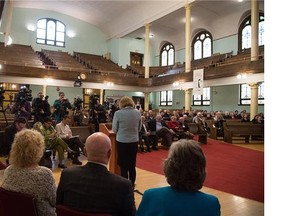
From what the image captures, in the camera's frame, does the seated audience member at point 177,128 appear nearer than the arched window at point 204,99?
Yes

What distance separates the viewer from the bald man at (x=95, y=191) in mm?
1536

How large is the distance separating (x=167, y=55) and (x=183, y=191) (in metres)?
22.9

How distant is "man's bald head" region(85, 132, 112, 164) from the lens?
1.71 m

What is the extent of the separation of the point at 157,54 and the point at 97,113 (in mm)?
17508

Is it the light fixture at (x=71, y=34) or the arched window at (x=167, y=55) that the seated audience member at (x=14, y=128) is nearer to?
the light fixture at (x=71, y=34)

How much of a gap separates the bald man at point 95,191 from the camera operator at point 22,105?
591 centimetres

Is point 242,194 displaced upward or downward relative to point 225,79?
downward

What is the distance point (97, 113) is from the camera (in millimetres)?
7914

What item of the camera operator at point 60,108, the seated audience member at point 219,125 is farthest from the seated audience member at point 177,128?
the camera operator at point 60,108

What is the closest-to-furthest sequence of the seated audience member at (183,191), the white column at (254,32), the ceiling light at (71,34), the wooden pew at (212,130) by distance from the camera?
the seated audience member at (183,191) < the wooden pew at (212,130) < the white column at (254,32) < the ceiling light at (71,34)

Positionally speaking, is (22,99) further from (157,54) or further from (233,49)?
(157,54)

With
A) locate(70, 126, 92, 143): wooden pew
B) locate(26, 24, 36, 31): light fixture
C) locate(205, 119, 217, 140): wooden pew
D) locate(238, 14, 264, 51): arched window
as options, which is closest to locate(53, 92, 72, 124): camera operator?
locate(70, 126, 92, 143): wooden pew
